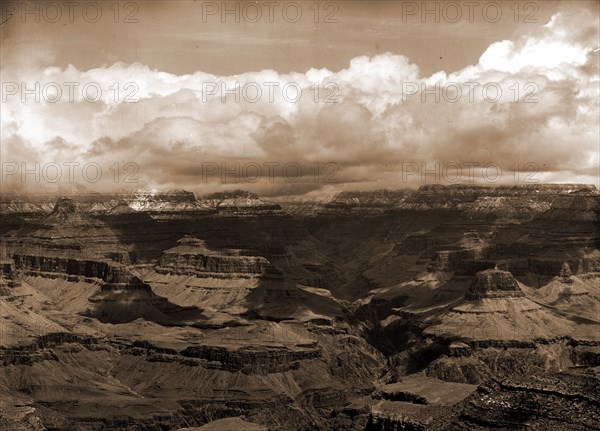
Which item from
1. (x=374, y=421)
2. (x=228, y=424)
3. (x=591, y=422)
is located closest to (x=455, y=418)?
(x=591, y=422)

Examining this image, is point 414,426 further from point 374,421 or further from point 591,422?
point 591,422

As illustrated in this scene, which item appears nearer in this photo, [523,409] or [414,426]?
[523,409]

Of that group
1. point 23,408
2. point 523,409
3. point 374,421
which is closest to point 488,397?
point 523,409

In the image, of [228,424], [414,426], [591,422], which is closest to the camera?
[591,422]

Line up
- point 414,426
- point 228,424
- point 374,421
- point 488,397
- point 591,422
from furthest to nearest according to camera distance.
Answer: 1. point 228,424
2. point 374,421
3. point 414,426
4. point 488,397
5. point 591,422

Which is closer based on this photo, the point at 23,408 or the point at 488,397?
the point at 488,397

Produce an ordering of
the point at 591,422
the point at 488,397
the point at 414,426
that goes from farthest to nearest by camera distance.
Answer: the point at 414,426
the point at 488,397
the point at 591,422

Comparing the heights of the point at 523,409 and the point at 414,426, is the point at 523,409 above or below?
above

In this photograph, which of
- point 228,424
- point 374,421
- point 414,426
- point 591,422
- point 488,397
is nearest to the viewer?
point 591,422

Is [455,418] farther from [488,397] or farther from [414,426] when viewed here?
[414,426]

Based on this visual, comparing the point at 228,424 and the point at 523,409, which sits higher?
the point at 523,409
